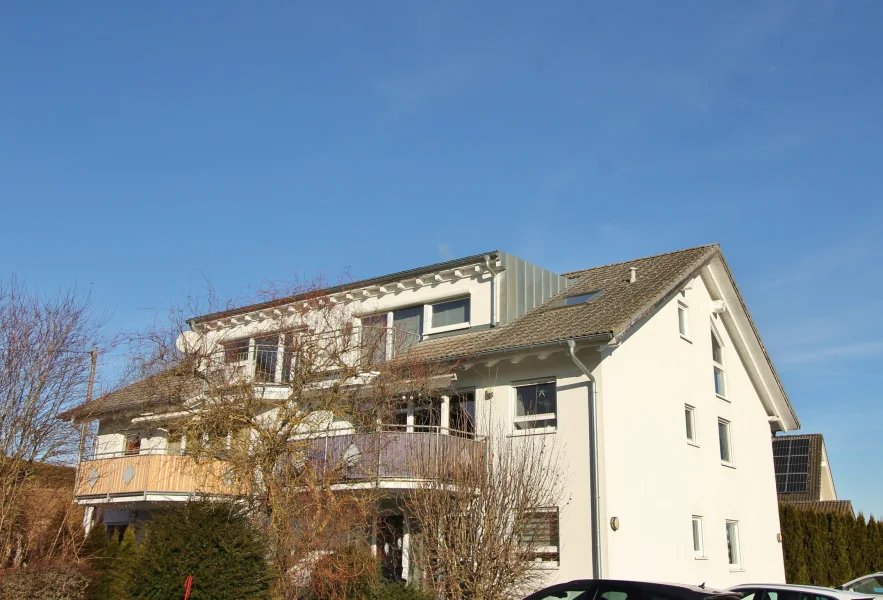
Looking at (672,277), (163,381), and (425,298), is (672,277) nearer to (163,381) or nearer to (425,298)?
(425,298)

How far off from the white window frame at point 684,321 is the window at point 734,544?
510 centimetres

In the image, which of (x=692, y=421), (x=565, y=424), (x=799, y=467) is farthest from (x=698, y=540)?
(x=799, y=467)

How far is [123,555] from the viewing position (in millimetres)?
19188

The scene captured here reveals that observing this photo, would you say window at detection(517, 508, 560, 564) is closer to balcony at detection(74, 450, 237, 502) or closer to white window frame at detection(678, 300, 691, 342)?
white window frame at detection(678, 300, 691, 342)

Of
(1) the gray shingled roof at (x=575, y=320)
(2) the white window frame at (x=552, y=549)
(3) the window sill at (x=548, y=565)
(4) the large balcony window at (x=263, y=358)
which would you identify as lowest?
(3) the window sill at (x=548, y=565)

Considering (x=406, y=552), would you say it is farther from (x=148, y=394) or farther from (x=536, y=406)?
(x=148, y=394)

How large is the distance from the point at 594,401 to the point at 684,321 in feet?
18.8

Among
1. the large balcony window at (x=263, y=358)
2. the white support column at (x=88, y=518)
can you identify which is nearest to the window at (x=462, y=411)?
the large balcony window at (x=263, y=358)

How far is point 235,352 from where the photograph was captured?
16938 mm

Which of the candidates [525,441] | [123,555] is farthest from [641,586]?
[123,555]

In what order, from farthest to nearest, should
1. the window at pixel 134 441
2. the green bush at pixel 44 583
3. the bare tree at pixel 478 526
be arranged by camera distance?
the window at pixel 134 441
the bare tree at pixel 478 526
the green bush at pixel 44 583

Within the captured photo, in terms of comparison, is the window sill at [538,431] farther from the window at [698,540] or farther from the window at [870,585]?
the window at [870,585]

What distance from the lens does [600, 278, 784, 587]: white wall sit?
→ 1695 cm

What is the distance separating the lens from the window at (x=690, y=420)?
811 inches
